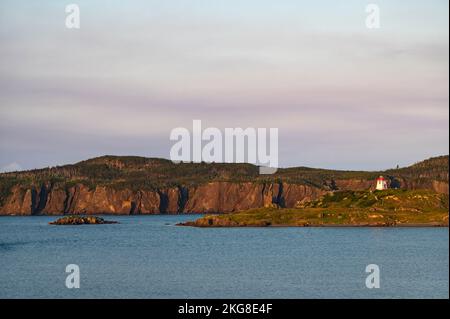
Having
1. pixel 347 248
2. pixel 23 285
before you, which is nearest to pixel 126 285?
pixel 23 285

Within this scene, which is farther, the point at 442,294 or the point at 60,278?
the point at 60,278

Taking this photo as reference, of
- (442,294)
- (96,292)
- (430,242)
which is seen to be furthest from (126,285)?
(430,242)

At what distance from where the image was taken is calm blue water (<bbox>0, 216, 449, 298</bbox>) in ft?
254

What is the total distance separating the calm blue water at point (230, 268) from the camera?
7756 cm

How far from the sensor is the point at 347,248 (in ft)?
449

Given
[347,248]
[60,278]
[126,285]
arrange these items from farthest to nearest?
[347,248]
[60,278]
[126,285]

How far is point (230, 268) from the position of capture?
100 m

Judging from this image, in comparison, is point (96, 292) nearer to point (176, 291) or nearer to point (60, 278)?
point (176, 291)
